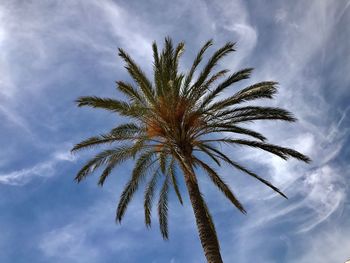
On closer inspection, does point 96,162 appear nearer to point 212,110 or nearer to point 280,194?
point 212,110

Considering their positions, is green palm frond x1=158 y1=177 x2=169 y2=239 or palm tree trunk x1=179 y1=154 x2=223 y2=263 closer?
palm tree trunk x1=179 y1=154 x2=223 y2=263

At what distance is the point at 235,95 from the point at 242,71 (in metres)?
1.03

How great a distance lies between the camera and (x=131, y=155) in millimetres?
14141

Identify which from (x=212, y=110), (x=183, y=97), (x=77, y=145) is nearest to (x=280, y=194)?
(x=212, y=110)

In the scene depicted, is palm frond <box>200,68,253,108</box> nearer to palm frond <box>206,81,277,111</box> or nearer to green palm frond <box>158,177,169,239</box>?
palm frond <box>206,81,277,111</box>

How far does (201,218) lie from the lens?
13.6 m

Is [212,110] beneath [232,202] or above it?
above

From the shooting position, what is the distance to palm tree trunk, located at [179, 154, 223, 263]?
42.7 ft

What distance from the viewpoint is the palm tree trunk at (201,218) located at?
42.7 feet

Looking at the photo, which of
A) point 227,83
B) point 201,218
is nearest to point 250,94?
point 227,83

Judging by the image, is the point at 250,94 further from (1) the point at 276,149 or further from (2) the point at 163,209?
(2) the point at 163,209

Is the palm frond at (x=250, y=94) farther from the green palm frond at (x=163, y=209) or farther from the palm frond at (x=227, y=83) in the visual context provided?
the green palm frond at (x=163, y=209)

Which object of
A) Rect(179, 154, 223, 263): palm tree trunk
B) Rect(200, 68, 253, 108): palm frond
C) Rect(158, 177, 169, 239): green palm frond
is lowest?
Rect(179, 154, 223, 263): palm tree trunk

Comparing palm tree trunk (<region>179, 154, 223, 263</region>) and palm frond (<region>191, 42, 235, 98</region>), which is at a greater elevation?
palm frond (<region>191, 42, 235, 98</region>)
